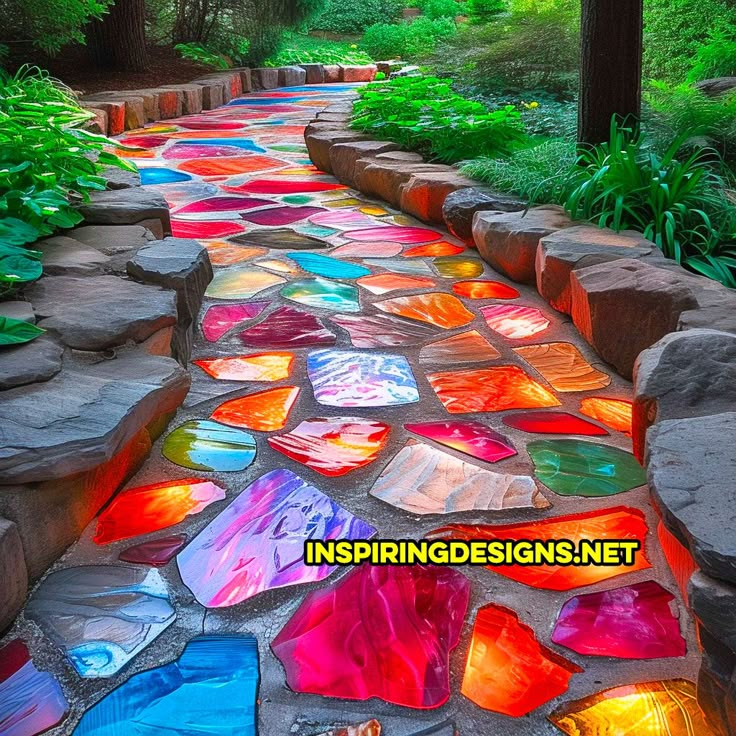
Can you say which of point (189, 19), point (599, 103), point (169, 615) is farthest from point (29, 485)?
point (189, 19)

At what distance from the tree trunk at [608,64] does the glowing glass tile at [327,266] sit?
129 centimetres

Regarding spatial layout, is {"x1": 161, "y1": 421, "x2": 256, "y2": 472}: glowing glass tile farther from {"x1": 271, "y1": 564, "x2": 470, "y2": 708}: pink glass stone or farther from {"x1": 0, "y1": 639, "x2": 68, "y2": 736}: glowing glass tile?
{"x1": 0, "y1": 639, "x2": 68, "y2": 736}: glowing glass tile

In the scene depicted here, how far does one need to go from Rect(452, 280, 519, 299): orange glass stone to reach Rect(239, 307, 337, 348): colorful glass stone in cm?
64

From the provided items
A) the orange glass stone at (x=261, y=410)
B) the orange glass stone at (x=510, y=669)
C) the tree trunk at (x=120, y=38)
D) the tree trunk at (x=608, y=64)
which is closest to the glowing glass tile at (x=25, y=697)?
the orange glass stone at (x=510, y=669)

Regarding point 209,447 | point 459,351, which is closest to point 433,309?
point 459,351

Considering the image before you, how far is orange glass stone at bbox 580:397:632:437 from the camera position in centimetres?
198

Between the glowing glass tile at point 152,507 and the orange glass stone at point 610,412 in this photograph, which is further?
the orange glass stone at point 610,412

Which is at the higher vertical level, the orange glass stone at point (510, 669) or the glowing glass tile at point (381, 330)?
the glowing glass tile at point (381, 330)

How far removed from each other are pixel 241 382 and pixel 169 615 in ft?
3.19

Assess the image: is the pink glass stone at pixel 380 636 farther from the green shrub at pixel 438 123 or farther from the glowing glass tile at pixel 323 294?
Result: the green shrub at pixel 438 123

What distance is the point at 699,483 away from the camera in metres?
1.21

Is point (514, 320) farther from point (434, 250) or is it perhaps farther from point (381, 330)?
point (434, 250)

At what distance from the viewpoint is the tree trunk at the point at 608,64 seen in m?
3.35

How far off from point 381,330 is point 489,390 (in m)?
0.55
